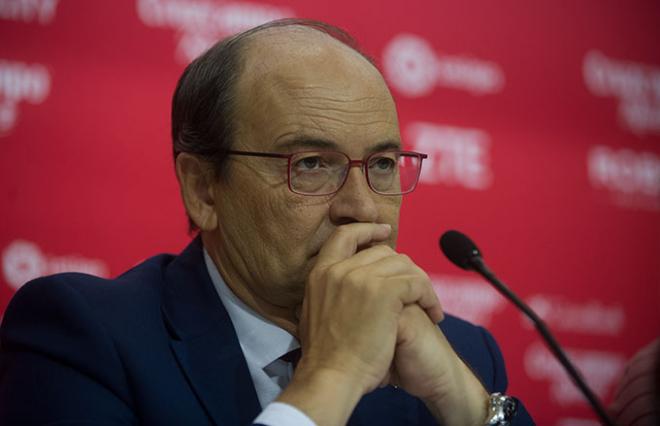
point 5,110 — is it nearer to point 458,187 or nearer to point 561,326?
point 458,187

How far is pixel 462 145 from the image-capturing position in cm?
327

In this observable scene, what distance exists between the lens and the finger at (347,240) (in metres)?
1.75

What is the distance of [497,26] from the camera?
135 inches

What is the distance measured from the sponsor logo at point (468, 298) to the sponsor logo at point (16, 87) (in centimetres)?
153

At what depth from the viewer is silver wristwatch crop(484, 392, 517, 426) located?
186 cm

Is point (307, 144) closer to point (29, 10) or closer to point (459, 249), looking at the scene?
point (459, 249)

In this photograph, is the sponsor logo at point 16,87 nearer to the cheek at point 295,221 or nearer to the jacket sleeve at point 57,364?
the jacket sleeve at point 57,364

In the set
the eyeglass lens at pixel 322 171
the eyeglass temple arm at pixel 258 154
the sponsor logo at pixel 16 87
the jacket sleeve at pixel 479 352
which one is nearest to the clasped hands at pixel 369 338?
the eyeglass lens at pixel 322 171

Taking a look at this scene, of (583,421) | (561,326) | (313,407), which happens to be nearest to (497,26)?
(561,326)

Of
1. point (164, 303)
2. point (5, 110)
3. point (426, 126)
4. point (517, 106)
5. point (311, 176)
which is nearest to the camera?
point (311, 176)

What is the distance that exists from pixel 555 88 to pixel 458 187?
0.67m

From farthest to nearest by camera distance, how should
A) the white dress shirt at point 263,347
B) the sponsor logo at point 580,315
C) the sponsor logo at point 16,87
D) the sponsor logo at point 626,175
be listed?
the sponsor logo at point 626,175, the sponsor logo at point 580,315, the sponsor logo at point 16,87, the white dress shirt at point 263,347

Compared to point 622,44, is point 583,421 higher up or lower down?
lower down

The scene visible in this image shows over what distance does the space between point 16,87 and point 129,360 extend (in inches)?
50.7
